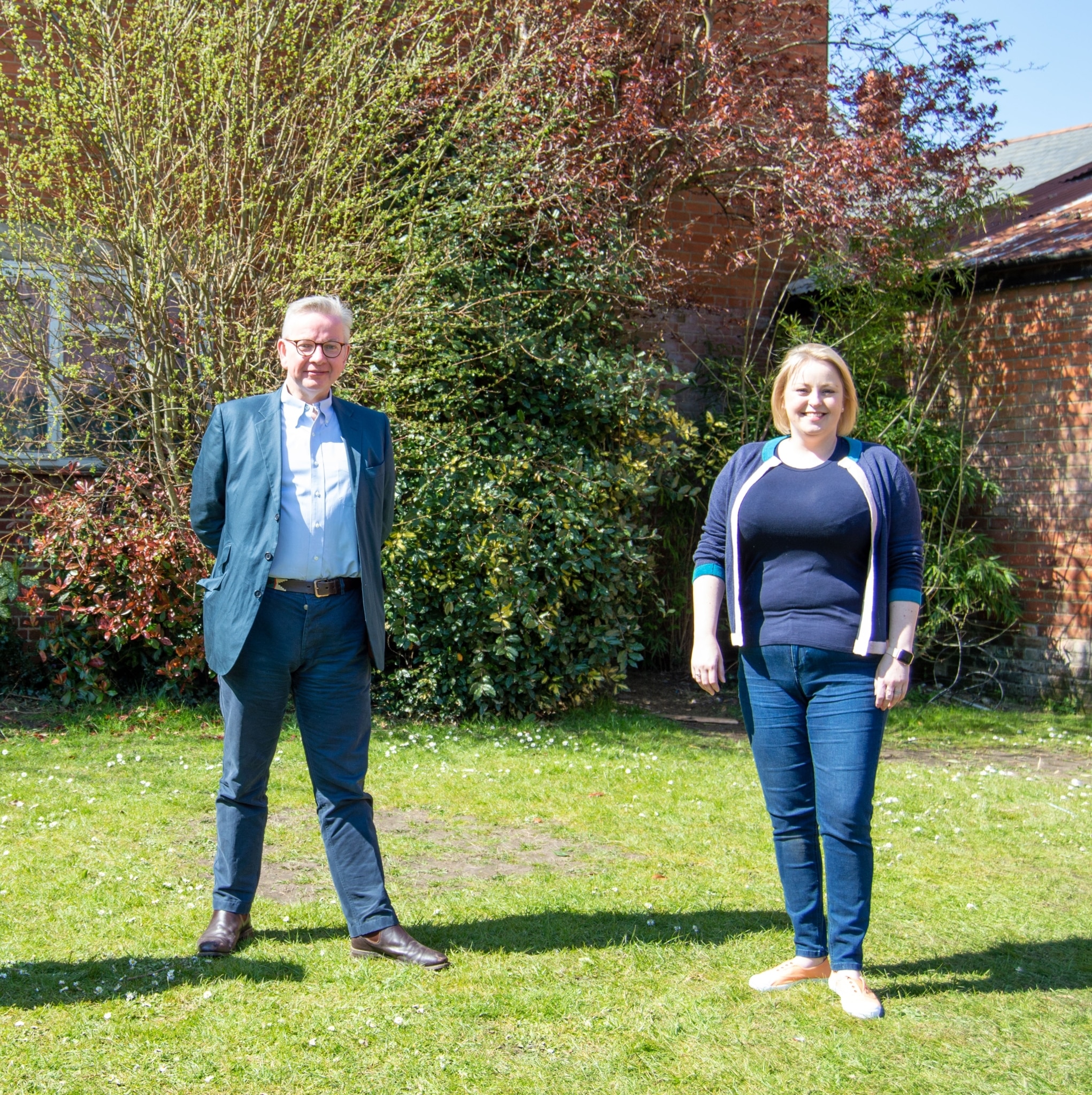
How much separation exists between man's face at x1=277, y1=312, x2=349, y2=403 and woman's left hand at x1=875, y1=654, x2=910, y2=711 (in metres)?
2.00

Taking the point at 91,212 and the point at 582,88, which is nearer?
the point at 91,212

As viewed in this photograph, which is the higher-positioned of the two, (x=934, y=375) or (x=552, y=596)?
(x=934, y=375)

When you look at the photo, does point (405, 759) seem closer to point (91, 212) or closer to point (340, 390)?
point (340, 390)

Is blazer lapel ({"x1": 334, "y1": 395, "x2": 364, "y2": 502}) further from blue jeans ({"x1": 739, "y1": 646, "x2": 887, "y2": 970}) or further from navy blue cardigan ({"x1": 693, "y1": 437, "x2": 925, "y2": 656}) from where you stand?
blue jeans ({"x1": 739, "y1": 646, "x2": 887, "y2": 970})

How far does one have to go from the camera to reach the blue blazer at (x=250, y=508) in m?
3.80

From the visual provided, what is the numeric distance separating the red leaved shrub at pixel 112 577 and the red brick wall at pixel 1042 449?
254 inches

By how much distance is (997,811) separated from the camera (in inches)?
241

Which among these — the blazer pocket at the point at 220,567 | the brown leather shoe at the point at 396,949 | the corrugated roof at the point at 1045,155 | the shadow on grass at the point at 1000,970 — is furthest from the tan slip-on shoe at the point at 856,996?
the corrugated roof at the point at 1045,155

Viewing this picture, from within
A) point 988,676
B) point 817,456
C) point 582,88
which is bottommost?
point 988,676

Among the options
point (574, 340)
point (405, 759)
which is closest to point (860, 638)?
point (405, 759)

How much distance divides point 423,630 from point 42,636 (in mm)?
2773

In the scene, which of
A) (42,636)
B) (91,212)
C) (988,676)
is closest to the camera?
(91,212)

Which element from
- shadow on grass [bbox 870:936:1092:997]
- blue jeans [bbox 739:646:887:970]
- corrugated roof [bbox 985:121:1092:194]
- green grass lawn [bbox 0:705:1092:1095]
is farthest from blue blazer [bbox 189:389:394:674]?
corrugated roof [bbox 985:121:1092:194]

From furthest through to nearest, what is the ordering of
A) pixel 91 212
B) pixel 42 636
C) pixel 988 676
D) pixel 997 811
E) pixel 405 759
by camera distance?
pixel 988 676 → pixel 42 636 → pixel 91 212 → pixel 405 759 → pixel 997 811
